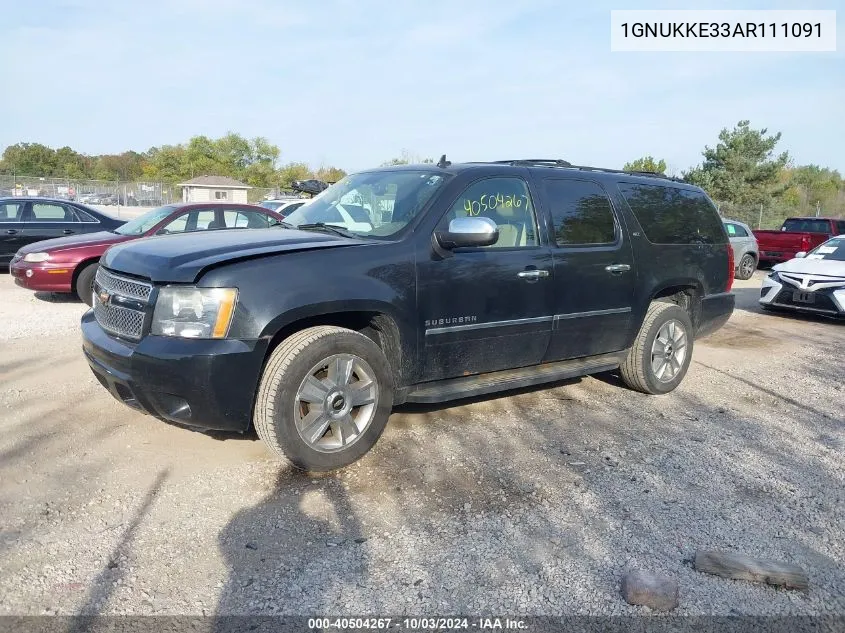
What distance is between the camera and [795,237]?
1739cm

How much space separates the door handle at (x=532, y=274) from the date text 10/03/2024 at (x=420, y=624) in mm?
2454

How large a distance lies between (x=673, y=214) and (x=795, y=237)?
45.8 ft

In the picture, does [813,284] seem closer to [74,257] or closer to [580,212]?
[580,212]

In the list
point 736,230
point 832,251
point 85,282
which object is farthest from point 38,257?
point 736,230

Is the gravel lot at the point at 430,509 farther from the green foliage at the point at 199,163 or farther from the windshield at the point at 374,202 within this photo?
the green foliage at the point at 199,163

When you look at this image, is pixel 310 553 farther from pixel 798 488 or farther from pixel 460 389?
pixel 798 488

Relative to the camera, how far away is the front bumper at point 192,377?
11.1 ft

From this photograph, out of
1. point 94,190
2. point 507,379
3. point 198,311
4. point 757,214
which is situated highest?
point 94,190

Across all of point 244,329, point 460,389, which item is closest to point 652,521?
point 460,389

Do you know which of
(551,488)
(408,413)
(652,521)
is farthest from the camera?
(408,413)

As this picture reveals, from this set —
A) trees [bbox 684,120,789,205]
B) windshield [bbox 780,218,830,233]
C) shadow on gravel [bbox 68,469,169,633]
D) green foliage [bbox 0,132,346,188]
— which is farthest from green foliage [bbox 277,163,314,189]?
shadow on gravel [bbox 68,469,169,633]

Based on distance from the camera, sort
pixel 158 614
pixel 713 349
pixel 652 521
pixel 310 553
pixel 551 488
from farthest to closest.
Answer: pixel 713 349 < pixel 551 488 < pixel 652 521 < pixel 310 553 < pixel 158 614

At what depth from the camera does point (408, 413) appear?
4.98 m

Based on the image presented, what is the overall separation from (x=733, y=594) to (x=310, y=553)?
73.0 inches
